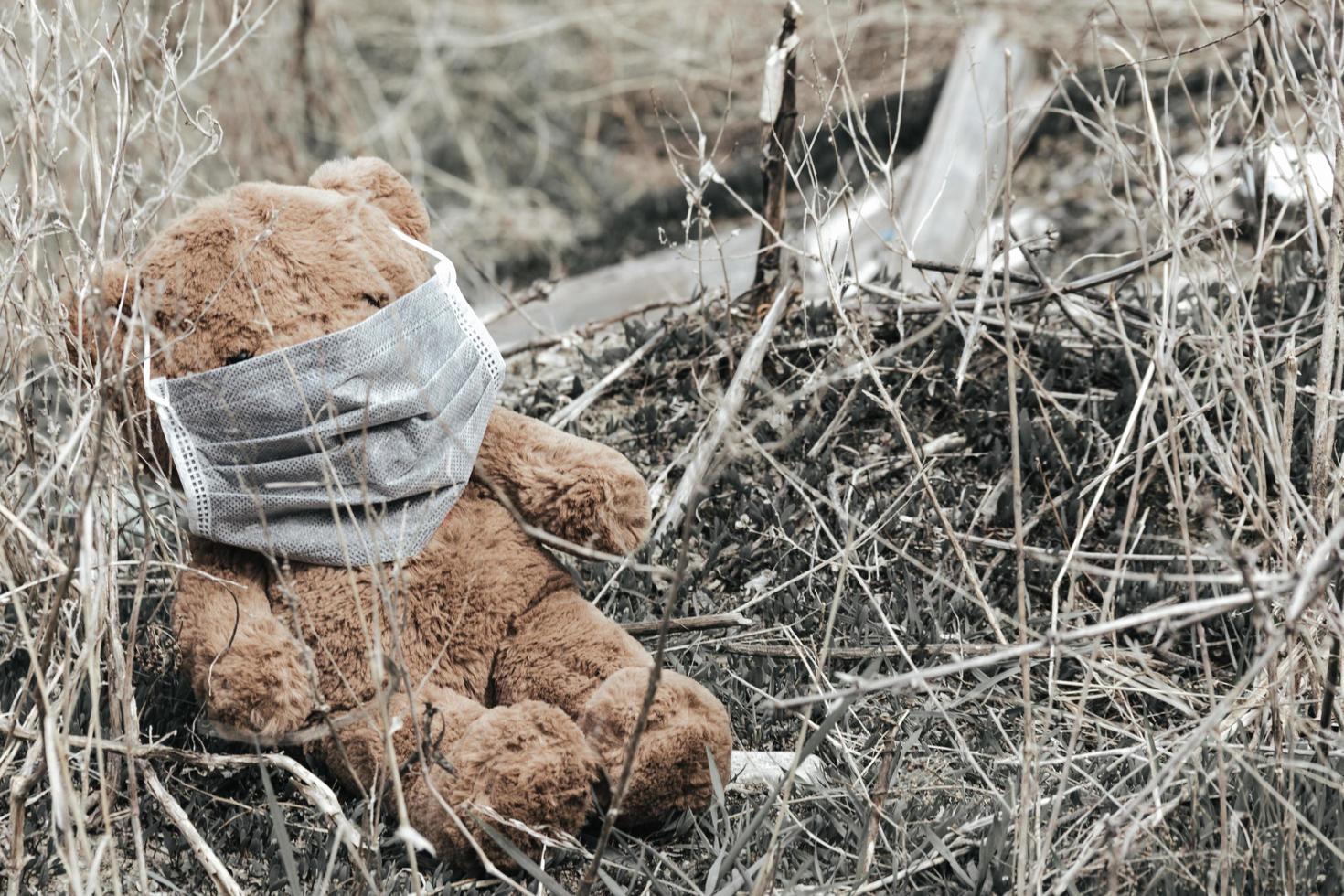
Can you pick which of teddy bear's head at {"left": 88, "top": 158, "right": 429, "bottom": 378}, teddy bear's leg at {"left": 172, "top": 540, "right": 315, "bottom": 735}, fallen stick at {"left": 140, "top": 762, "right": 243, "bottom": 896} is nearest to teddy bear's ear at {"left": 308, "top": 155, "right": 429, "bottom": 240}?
teddy bear's head at {"left": 88, "top": 158, "right": 429, "bottom": 378}

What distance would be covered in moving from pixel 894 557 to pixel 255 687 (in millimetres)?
1531

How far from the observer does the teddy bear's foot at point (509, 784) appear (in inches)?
85.0

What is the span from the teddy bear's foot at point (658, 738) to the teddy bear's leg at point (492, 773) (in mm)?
43

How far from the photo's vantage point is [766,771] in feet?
8.17

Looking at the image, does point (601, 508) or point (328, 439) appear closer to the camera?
point (328, 439)

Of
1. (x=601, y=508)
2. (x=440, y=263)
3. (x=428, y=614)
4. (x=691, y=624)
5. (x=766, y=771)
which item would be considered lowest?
(x=766, y=771)

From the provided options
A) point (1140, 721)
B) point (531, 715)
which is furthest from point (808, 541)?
point (531, 715)

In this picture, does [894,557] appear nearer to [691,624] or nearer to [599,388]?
[691,624]

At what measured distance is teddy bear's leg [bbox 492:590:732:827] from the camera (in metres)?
2.21

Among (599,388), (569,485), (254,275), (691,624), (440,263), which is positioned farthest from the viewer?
(599,388)

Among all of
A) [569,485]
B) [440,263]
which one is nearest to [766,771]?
[569,485]

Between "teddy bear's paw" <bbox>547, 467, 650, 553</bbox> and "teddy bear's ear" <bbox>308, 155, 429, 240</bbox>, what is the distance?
0.64m

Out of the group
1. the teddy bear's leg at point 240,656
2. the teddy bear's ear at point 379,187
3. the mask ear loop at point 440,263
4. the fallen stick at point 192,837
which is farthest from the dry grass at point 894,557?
the mask ear loop at point 440,263

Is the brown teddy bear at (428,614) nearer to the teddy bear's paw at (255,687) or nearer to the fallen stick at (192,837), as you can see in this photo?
the teddy bear's paw at (255,687)
